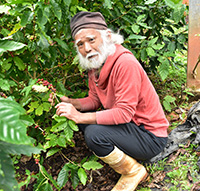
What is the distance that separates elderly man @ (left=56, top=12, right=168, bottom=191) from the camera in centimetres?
190

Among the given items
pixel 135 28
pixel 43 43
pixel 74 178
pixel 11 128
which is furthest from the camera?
pixel 135 28

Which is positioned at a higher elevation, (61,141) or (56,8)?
(56,8)

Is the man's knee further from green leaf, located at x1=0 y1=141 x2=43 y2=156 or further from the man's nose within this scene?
green leaf, located at x1=0 y1=141 x2=43 y2=156

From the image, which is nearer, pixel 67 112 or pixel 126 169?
pixel 67 112

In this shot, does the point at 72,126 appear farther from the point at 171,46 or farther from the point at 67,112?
the point at 171,46

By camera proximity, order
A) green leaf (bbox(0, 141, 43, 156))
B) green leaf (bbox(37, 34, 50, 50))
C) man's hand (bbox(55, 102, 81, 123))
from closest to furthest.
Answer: green leaf (bbox(0, 141, 43, 156))
green leaf (bbox(37, 34, 50, 50))
man's hand (bbox(55, 102, 81, 123))

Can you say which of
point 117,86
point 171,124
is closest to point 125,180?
point 117,86

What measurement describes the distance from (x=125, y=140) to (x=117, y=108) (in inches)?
12.0

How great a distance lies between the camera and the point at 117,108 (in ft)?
6.30

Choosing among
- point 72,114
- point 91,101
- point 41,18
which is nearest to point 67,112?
point 72,114

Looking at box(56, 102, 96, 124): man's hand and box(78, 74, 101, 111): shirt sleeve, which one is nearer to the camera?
box(56, 102, 96, 124): man's hand

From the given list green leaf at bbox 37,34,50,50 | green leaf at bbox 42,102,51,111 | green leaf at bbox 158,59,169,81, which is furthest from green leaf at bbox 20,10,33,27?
green leaf at bbox 158,59,169,81

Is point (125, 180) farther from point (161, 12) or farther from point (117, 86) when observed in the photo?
point (161, 12)

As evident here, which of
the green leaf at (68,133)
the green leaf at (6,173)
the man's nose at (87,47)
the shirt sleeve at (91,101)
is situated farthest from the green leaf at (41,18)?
the green leaf at (6,173)
